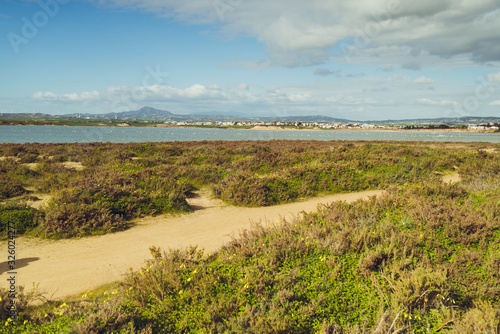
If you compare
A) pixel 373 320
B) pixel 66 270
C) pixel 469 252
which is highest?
pixel 469 252

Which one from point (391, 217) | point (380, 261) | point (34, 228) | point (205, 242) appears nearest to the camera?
point (380, 261)

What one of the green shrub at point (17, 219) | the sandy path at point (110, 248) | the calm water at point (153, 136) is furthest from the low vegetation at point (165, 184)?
the calm water at point (153, 136)

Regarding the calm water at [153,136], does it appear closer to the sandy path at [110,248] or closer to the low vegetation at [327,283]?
the sandy path at [110,248]

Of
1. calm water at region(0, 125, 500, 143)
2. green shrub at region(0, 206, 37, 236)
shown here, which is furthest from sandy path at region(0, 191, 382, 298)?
calm water at region(0, 125, 500, 143)

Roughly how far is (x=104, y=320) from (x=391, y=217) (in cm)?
654

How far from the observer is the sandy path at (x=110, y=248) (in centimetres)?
581

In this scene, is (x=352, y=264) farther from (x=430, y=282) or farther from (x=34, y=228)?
(x=34, y=228)

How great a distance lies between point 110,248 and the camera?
24.8 ft

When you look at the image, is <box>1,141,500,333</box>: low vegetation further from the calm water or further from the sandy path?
the calm water

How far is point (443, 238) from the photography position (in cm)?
577

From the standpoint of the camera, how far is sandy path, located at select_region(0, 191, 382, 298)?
581 cm

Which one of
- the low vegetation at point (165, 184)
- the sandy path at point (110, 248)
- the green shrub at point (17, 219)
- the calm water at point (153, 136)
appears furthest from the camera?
the calm water at point (153, 136)

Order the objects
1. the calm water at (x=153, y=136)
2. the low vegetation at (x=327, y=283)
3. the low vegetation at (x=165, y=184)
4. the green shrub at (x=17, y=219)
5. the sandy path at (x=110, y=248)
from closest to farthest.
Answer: the low vegetation at (x=327, y=283), the sandy path at (x=110, y=248), the green shrub at (x=17, y=219), the low vegetation at (x=165, y=184), the calm water at (x=153, y=136)

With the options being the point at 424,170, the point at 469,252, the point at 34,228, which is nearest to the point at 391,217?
the point at 469,252
